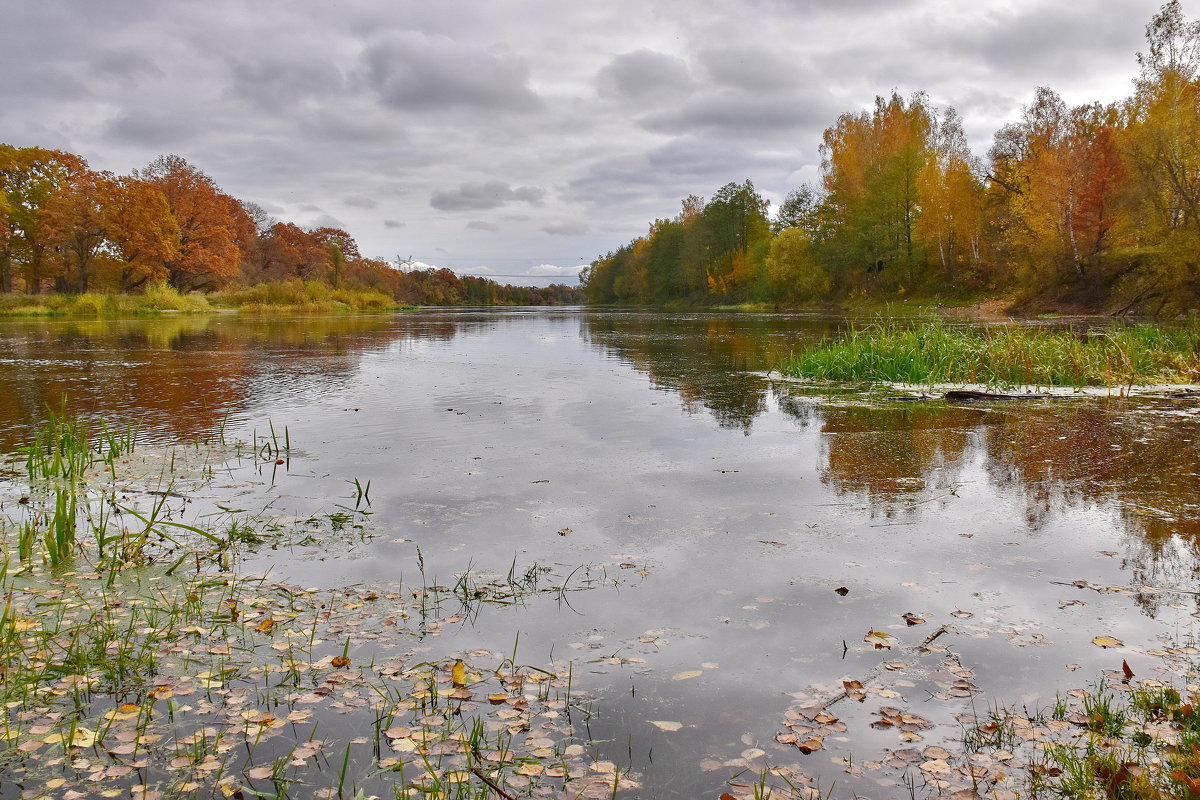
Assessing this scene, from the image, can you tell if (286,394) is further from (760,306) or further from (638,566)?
(760,306)

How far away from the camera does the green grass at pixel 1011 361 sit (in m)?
→ 12.3

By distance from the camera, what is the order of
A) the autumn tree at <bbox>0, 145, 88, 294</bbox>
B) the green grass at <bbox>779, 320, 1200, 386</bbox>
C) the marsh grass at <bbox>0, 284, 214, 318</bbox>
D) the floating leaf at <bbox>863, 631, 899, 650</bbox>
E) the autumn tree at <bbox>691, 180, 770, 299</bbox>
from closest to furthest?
Result: 1. the floating leaf at <bbox>863, 631, 899, 650</bbox>
2. the green grass at <bbox>779, 320, 1200, 386</bbox>
3. the marsh grass at <bbox>0, 284, 214, 318</bbox>
4. the autumn tree at <bbox>0, 145, 88, 294</bbox>
5. the autumn tree at <bbox>691, 180, 770, 299</bbox>

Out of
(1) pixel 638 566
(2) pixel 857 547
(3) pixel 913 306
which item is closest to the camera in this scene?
(1) pixel 638 566

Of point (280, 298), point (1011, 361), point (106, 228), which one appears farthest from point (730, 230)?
point (1011, 361)

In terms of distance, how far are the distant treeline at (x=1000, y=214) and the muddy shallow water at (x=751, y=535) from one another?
75.4 feet

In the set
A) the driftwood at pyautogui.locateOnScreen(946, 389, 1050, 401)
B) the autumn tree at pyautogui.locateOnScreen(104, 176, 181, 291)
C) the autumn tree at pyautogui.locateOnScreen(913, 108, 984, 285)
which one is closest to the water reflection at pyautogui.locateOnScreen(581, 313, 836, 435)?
the driftwood at pyautogui.locateOnScreen(946, 389, 1050, 401)

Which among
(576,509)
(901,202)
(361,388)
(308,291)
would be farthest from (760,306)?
(576,509)

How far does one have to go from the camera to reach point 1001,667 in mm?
3254

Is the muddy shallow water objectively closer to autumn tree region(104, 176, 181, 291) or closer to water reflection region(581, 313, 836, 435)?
water reflection region(581, 313, 836, 435)

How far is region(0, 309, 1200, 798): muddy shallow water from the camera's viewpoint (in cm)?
308

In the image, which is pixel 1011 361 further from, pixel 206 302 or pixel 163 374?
pixel 206 302

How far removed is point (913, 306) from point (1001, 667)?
50610 mm

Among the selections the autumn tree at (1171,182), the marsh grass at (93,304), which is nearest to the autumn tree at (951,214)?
the autumn tree at (1171,182)

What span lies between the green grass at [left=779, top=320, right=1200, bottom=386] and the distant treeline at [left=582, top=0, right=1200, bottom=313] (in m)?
16.3
